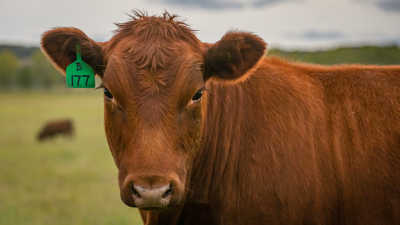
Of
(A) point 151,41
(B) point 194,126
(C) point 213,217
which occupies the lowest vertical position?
(C) point 213,217

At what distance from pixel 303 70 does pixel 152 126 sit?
6.89ft

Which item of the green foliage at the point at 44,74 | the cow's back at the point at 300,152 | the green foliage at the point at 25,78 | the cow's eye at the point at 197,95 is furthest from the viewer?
the green foliage at the point at 25,78

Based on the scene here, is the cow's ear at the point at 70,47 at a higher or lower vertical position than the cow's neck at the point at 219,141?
higher

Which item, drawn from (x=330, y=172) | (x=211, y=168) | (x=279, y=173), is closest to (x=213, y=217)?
(x=211, y=168)

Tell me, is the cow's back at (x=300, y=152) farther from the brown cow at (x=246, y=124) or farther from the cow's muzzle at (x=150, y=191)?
the cow's muzzle at (x=150, y=191)

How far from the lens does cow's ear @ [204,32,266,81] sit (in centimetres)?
345

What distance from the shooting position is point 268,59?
433 cm

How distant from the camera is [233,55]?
11.5 feet

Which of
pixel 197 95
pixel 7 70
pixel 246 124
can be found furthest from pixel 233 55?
pixel 7 70

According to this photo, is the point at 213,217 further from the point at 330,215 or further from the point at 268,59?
the point at 268,59

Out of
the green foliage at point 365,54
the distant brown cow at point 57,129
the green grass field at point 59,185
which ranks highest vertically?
the green foliage at point 365,54

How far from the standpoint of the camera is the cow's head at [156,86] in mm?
2834

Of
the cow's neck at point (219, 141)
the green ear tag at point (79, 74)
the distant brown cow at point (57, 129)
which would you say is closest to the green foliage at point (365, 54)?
the cow's neck at point (219, 141)

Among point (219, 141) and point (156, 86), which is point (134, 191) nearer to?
point (156, 86)
